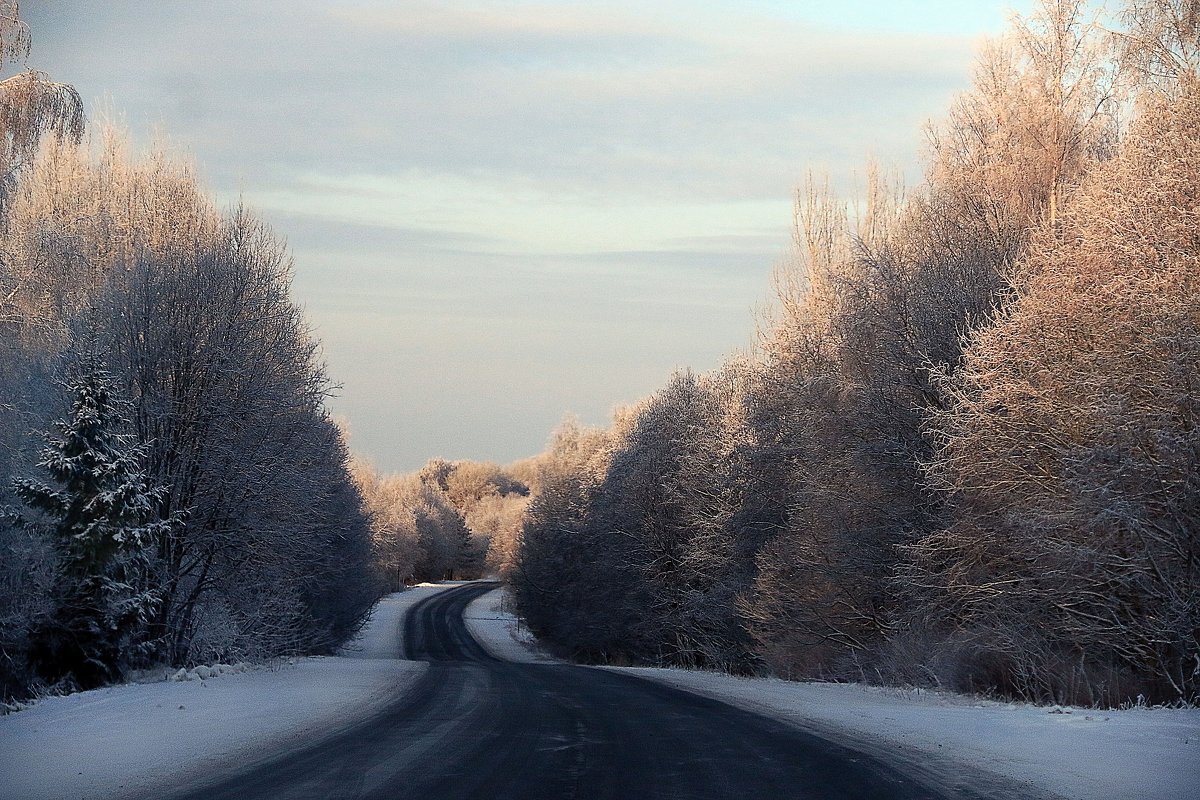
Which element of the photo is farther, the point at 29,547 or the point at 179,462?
the point at 179,462

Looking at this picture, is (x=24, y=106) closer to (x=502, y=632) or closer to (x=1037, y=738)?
(x=1037, y=738)

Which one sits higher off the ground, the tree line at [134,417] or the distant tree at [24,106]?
the distant tree at [24,106]

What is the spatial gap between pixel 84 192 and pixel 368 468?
310 feet

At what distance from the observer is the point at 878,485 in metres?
24.3

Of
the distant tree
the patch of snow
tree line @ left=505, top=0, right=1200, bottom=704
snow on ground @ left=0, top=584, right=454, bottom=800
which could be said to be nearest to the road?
snow on ground @ left=0, top=584, right=454, bottom=800

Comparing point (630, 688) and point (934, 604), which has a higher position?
point (934, 604)

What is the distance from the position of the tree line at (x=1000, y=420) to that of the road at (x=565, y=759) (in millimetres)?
5450

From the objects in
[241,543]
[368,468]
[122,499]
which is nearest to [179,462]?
[241,543]

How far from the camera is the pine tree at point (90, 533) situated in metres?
18.9

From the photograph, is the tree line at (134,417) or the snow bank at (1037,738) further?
the tree line at (134,417)

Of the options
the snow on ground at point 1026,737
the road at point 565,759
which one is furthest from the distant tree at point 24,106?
the snow on ground at point 1026,737

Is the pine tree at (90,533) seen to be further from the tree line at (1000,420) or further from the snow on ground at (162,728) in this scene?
the tree line at (1000,420)

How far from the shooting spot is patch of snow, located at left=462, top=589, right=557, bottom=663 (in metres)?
61.2

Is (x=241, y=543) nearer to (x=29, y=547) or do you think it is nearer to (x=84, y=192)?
(x=29, y=547)
